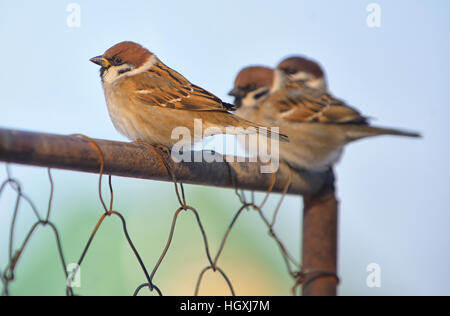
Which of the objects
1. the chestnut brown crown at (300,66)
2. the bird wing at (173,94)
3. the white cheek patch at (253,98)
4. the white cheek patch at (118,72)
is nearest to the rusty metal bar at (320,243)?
the bird wing at (173,94)

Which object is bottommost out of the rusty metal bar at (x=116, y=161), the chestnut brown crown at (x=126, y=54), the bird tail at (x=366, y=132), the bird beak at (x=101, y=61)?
the rusty metal bar at (x=116, y=161)

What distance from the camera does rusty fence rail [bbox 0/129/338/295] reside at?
3.89ft

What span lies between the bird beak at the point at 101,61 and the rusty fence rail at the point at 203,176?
764mm

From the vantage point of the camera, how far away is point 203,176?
5.59 feet

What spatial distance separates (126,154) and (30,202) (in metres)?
0.26

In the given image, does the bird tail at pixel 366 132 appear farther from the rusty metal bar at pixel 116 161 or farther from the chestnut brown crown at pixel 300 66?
the chestnut brown crown at pixel 300 66

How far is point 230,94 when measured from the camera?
3326mm

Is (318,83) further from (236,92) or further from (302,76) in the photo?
(236,92)

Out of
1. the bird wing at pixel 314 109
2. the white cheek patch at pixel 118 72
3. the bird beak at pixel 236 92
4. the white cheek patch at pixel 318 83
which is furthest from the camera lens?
the white cheek patch at pixel 318 83

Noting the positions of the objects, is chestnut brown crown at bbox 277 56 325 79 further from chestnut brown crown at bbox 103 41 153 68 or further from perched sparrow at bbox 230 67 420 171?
chestnut brown crown at bbox 103 41 153 68

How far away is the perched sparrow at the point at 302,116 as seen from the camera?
300cm

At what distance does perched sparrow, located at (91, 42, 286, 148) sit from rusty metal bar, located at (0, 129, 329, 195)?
264mm

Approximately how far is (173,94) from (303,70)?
2.29 metres
